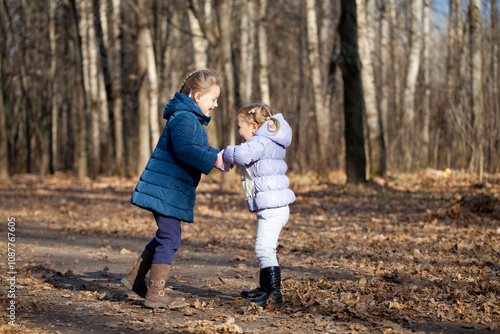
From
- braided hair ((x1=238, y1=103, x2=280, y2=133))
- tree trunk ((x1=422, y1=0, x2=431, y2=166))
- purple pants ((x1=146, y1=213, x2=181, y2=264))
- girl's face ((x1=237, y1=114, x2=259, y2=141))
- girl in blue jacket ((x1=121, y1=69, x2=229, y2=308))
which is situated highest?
tree trunk ((x1=422, y1=0, x2=431, y2=166))

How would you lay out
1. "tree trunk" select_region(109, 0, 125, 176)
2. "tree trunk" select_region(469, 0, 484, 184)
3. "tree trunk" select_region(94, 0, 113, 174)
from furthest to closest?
1. "tree trunk" select_region(94, 0, 113, 174)
2. "tree trunk" select_region(109, 0, 125, 176)
3. "tree trunk" select_region(469, 0, 484, 184)

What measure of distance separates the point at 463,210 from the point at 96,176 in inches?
692

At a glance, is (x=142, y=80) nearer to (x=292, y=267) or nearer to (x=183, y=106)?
(x=292, y=267)

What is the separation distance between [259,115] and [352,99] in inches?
369

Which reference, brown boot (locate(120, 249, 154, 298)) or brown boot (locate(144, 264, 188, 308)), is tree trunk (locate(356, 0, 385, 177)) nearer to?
brown boot (locate(120, 249, 154, 298))

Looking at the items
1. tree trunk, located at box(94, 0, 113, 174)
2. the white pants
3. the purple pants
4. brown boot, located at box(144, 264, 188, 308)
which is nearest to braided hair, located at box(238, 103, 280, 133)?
the white pants

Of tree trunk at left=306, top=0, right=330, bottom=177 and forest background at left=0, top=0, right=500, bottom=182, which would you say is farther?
tree trunk at left=306, top=0, right=330, bottom=177

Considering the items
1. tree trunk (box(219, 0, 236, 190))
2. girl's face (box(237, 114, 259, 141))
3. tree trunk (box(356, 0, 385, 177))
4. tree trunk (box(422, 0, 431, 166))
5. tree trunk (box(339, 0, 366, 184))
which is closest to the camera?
girl's face (box(237, 114, 259, 141))

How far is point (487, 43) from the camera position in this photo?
18.3 metres

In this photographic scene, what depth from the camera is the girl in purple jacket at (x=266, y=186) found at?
4.15 metres

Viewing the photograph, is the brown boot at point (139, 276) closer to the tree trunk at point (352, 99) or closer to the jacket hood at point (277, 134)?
the jacket hood at point (277, 134)

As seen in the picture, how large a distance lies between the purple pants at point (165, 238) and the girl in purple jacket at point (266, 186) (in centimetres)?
63

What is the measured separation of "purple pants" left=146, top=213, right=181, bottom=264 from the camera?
13.4ft

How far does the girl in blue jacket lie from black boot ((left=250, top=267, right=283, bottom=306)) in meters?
0.61
